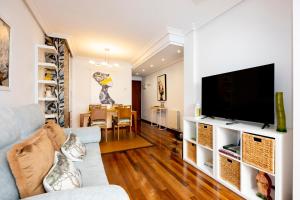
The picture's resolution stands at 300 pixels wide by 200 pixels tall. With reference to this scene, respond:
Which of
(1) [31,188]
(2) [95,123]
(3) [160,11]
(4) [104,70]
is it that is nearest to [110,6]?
(3) [160,11]

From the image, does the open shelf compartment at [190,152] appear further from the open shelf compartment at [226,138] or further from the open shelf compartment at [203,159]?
the open shelf compartment at [226,138]

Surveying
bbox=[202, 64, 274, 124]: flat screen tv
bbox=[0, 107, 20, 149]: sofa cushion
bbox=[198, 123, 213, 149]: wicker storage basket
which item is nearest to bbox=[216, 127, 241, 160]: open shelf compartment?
bbox=[198, 123, 213, 149]: wicker storage basket

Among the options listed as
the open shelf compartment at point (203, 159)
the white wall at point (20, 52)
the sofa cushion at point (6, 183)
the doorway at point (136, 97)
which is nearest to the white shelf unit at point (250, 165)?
the open shelf compartment at point (203, 159)

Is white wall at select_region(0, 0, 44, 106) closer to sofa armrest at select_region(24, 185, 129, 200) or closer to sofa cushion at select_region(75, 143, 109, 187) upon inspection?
sofa cushion at select_region(75, 143, 109, 187)

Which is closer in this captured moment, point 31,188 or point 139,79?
point 31,188

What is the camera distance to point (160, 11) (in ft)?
7.53

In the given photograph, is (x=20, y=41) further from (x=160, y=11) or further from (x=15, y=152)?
(x=160, y=11)

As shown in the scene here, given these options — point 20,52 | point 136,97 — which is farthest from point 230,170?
point 136,97

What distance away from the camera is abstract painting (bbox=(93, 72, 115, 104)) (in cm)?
502

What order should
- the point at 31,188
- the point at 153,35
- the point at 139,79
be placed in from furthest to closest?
the point at 139,79 < the point at 153,35 < the point at 31,188

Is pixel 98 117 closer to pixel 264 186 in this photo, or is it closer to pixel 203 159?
pixel 203 159

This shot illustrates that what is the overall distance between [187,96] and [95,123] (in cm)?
248

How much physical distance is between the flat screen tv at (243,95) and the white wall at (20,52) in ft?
8.59

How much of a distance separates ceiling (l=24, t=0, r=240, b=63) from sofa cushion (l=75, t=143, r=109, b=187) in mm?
2089
